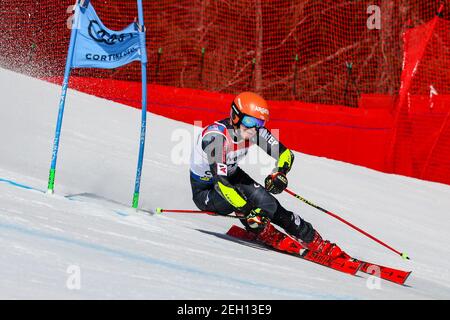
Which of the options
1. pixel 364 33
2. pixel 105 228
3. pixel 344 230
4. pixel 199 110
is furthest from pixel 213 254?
pixel 364 33

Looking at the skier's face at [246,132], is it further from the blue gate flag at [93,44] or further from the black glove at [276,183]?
the blue gate flag at [93,44]

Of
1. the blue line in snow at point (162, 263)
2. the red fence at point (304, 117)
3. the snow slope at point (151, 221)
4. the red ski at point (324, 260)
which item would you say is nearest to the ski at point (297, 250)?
the red ski at point (324, 260)

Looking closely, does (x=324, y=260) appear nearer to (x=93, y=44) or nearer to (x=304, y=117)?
(x=93, y=44)

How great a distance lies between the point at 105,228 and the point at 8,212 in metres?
0.63

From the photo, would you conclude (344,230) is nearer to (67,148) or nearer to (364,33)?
(67,148)

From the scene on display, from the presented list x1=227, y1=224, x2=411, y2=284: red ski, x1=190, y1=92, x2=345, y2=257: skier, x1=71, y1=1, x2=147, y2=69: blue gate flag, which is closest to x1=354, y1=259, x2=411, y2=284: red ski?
x1=227, y1=224, x2=411, y2=284: red ski

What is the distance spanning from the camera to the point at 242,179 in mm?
6031

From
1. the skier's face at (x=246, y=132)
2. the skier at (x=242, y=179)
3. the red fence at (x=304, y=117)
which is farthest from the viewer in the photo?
the red fence at (x=304, y=117)

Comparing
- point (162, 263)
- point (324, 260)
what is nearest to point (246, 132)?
point (324, 260)

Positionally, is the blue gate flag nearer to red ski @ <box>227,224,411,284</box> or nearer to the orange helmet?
the orange helmet

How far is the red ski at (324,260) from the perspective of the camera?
5449 millimetres

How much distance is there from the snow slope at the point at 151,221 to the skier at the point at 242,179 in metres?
0.25

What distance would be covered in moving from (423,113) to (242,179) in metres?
5.63

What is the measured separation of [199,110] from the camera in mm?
11539
